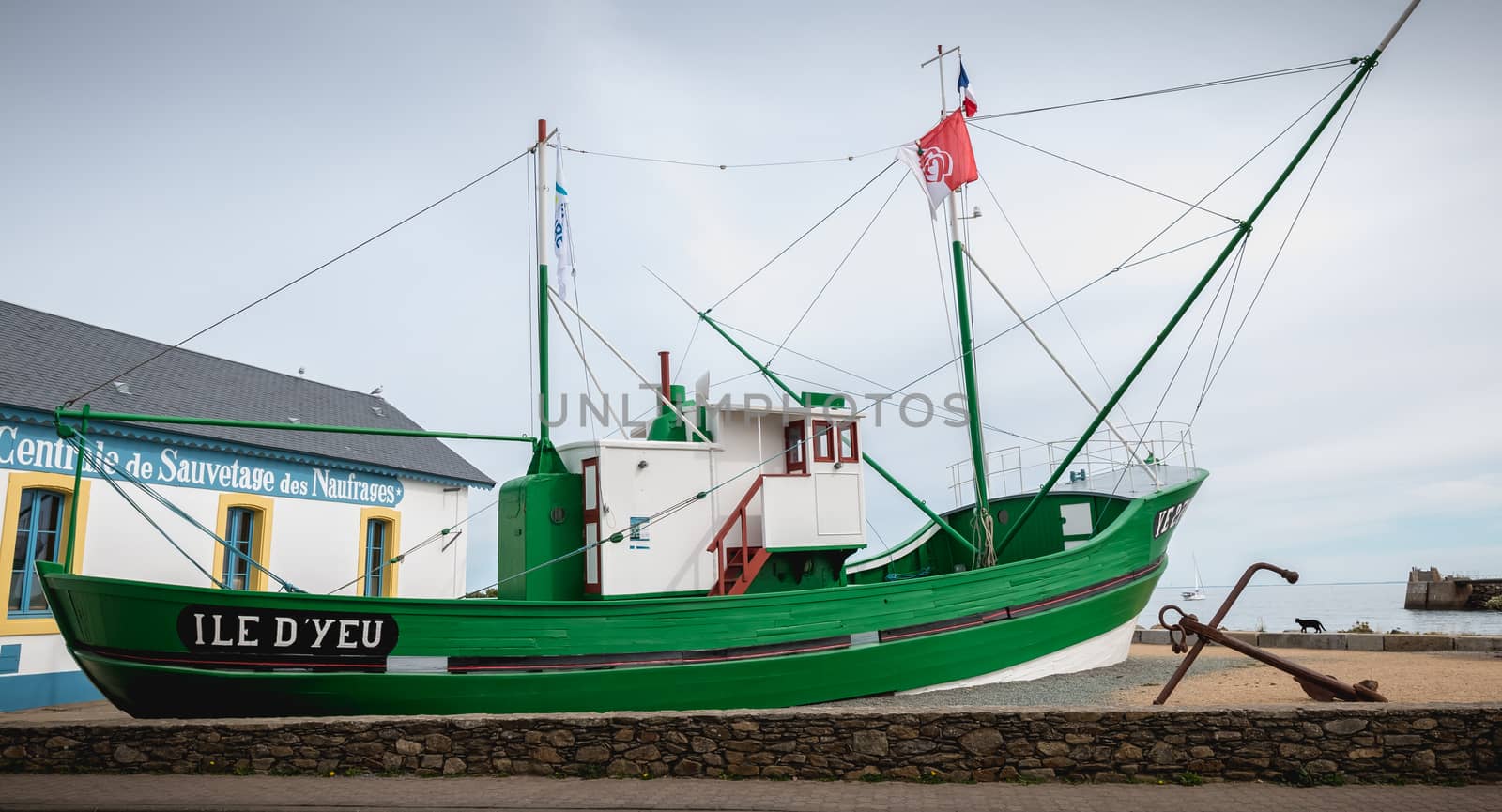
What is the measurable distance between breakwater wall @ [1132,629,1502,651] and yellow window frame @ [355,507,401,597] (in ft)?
52.3

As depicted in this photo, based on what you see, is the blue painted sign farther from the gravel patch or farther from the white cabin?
the gravel patch

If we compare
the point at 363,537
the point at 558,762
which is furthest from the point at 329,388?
the point at 558,762

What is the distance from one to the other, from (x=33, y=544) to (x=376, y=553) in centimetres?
606

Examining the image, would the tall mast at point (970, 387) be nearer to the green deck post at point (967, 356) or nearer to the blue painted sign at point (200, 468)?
the green deck post at point (967, 356)

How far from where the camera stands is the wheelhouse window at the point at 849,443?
524 inches

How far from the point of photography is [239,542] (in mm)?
15344

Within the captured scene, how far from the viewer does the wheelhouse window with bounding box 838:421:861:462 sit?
43.7 ft

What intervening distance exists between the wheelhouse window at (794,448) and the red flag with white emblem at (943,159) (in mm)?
4814

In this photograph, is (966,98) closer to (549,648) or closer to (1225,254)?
(1225,254)

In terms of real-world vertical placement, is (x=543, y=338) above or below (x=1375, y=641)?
above

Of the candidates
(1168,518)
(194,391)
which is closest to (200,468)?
(194,391)

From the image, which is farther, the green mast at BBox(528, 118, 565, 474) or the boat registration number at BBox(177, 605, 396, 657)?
the green mast at BBox(528, 118, 565, 474)

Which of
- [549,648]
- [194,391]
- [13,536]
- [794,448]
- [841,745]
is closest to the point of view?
[841,745]

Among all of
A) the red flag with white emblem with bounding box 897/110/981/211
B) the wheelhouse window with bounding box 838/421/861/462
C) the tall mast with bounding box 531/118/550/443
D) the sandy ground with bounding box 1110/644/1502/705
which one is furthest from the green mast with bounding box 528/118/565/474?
the sandy ground with bounding box 1110/644/1502/705
